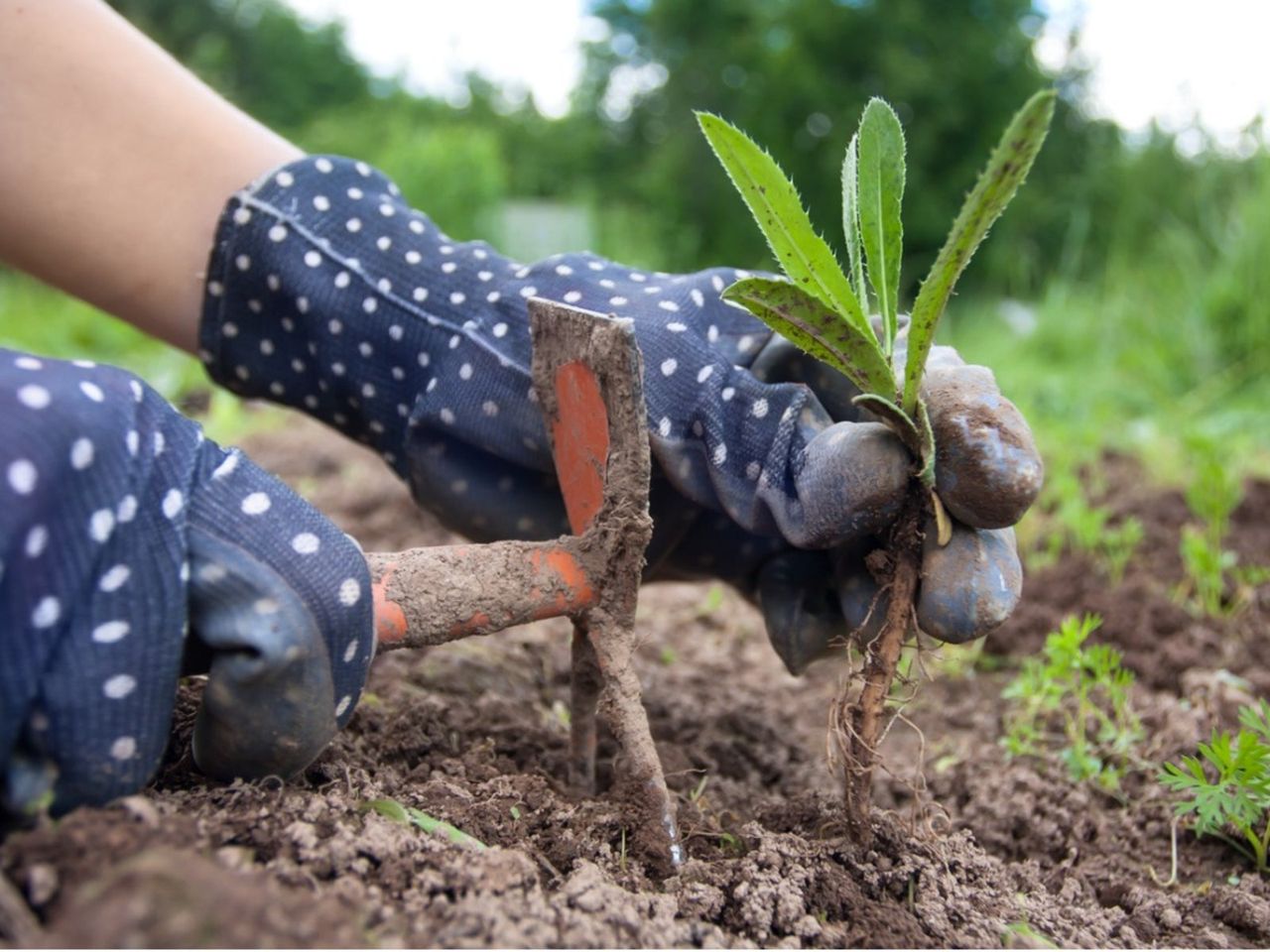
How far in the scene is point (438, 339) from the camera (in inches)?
54.7

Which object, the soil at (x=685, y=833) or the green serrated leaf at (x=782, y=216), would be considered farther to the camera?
the green serrated leaf at (x=782, y=216)

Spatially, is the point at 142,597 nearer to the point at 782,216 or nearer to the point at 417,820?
the point at 417,820

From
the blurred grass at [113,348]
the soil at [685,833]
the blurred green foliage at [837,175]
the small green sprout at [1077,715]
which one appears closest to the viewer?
the soil at [685,833]

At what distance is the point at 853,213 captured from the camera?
112 cm

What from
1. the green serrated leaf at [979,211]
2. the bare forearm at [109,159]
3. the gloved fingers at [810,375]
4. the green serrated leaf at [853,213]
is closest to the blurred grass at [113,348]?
the bare forearm at [109,159]

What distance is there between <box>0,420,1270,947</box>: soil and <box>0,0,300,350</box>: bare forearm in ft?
2.28

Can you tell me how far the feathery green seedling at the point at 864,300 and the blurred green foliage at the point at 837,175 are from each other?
2.02 meters

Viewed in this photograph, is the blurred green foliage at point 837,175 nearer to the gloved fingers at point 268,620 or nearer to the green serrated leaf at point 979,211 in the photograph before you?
the green serrated leaf at point 979,211

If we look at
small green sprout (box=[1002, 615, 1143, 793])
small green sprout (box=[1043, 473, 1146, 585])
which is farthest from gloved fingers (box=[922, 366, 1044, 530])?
small green sprout (box=[1043, 473, 1146, 585])

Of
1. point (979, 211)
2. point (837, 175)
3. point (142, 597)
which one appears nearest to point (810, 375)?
point (979, 211)

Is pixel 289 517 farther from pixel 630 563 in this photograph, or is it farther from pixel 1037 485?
pixel 1037 485

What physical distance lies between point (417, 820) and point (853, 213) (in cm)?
79

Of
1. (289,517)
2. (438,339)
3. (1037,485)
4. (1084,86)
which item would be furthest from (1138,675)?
(1084,86)

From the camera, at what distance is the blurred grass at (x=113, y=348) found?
3.91 m
